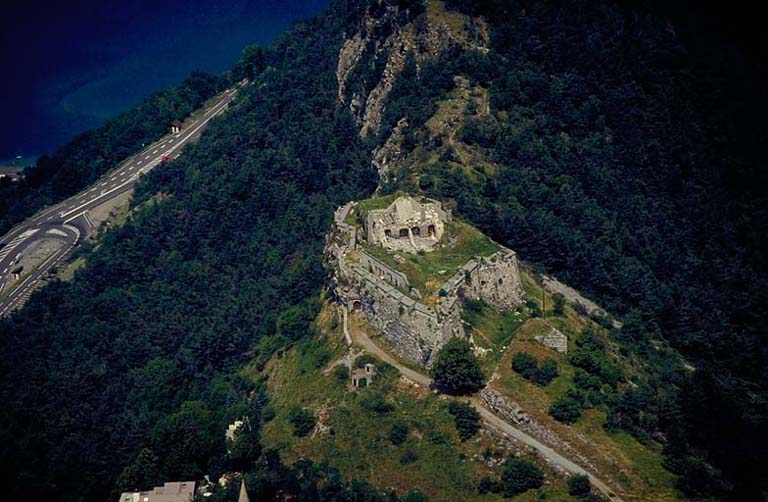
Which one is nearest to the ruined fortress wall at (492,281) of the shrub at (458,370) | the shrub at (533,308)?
the shrub at (533,308)

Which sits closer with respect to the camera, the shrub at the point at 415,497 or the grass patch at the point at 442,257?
the shrub at the point at 415,497

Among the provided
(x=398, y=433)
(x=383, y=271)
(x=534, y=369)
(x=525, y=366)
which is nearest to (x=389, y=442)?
(x=398, y=433)

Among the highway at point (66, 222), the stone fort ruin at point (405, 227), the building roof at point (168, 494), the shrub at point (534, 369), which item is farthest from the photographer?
the highway at point (66, 222)

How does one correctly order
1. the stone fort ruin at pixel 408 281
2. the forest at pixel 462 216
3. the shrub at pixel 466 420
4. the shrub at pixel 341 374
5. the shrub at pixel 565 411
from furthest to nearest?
1. the forest at pixel 462 216
2. the shrub at pixel 341 374
3. the stone fort ruin at pixel 408 281
4. the shrub at pixel 565 411
5. the shrub at pixel 466 420

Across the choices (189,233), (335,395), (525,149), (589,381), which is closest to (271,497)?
(335,395)

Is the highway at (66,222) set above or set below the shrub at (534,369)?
below

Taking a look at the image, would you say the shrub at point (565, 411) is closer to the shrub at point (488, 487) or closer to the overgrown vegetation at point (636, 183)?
the overgrown vegetation at point (636, 183)

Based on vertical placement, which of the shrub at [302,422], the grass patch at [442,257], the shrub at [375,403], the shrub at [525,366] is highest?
the grass patch at [442,257]

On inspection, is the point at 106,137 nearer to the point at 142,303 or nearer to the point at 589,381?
the point at 142,303
